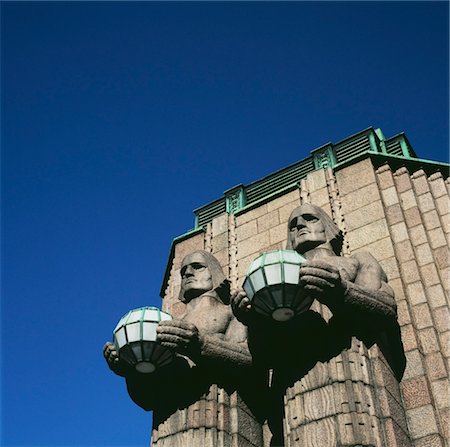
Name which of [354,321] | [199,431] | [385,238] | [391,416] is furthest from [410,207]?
[199,431]

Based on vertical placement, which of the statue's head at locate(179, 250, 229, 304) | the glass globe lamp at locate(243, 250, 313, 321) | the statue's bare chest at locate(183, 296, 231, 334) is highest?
the statue's head at locate(179, 250, 229, 304)

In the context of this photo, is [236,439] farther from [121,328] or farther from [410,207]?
[410,207]

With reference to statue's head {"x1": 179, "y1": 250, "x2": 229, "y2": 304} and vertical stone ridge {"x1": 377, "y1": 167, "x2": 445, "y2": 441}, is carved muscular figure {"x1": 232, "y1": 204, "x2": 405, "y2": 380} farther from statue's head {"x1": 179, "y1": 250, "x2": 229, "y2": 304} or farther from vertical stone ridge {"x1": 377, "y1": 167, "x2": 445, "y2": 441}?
statue's head {"x1": 179, "y1": 250, "x2": 229, "y2": 304}

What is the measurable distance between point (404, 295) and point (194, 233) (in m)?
5.90

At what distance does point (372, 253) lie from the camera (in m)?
11.3

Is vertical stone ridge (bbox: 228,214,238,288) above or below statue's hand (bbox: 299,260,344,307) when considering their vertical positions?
above

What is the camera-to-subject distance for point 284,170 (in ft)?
50.3

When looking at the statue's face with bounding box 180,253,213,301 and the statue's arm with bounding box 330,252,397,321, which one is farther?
the statue's face with bounding box 180,253,213,301

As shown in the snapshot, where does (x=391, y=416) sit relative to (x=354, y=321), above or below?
below

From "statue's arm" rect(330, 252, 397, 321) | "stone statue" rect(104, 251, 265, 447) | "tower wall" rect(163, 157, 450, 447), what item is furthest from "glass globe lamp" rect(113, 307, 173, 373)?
"statue's arm" rect(330, 252, 397, 321)

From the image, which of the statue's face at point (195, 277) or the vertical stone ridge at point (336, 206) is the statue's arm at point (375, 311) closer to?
the vertical stone ridge at point (336, 206)

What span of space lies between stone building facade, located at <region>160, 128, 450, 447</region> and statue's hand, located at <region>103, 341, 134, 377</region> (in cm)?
135

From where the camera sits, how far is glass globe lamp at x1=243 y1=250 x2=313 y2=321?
29.4 ft

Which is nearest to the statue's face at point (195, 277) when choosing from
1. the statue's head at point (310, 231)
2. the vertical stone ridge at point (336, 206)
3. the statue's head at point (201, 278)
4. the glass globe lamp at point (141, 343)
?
the statue's head at point (201, 278)
